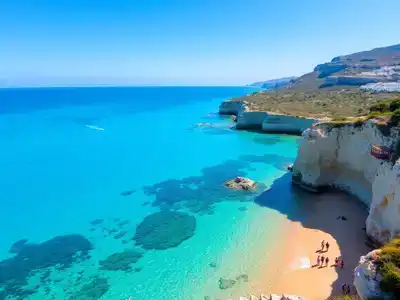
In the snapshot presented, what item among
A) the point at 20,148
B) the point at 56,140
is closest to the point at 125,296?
the point at 20,148

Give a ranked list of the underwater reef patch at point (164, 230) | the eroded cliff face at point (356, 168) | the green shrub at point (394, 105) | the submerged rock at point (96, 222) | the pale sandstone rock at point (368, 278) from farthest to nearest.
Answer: the green shrub at point (394, 105)
the submerged rock at point (96, 222)
the underwater reef patch at point (164, 230)
the eroded cliff face at point (356, 168)
the pale sandstone rock at point (368, 278)

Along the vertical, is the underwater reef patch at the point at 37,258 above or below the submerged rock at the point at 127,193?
below

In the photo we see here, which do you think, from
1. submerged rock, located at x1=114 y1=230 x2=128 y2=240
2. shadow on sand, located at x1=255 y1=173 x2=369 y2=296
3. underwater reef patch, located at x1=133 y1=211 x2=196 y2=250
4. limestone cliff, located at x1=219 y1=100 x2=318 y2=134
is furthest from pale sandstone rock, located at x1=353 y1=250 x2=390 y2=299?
limestone cliff, located at x1=219 y1=100 x2=318 y2=134

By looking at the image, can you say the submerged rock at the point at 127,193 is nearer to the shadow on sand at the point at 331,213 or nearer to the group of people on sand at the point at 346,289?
the shadow on sand at the point at 331,213

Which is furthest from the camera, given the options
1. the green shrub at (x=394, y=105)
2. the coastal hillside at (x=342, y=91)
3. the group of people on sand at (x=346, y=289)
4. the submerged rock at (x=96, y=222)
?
the coastal hillside at (x=342, y=91)

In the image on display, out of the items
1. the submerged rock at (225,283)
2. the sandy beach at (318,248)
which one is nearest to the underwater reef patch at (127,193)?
the sandy beach at (318,248)

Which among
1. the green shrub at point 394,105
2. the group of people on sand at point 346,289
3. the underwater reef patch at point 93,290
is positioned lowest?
the group of people on sand at point 346,289

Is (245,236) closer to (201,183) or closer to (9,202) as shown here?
(201,183)
